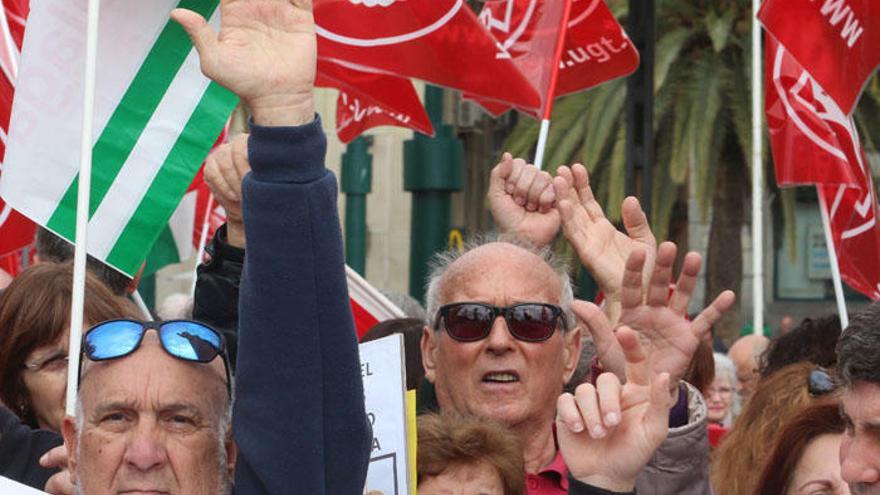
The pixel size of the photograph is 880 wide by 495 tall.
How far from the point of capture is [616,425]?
12.2ft

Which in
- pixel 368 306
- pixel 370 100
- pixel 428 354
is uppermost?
pixel 370 100

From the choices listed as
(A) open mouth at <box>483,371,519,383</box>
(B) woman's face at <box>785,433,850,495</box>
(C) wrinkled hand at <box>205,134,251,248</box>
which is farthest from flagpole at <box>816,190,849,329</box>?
(C) wrinkled hand at <box>205,134,251,248</box>

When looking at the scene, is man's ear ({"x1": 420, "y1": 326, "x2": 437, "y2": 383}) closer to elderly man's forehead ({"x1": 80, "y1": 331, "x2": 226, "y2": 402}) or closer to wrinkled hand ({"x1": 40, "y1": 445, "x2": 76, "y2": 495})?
wrinkled hand ({"x1": 40, "y1": 445, "x2": 76, "y2": 495})

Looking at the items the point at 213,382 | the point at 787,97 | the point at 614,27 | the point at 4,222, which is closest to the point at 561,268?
the point at 213,382

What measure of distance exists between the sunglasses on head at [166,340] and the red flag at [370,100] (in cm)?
398

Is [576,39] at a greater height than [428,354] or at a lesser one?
greater

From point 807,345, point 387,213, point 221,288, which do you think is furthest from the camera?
point 387,213

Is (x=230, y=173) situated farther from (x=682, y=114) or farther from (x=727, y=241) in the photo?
(x=727, y=241)

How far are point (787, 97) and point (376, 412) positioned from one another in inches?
160

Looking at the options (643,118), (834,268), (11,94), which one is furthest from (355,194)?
(11,94)

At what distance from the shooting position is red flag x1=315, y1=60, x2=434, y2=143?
26.3ft

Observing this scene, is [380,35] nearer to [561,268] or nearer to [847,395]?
[561,268]

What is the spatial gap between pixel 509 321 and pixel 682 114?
1577 cm

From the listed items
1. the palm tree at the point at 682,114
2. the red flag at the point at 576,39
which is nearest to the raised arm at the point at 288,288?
the red flag at the point at 576,39
